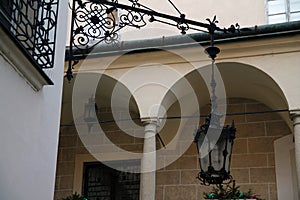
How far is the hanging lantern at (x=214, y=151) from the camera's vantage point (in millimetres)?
7055

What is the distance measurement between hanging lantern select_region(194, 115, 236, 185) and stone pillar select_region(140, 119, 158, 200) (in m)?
1.51

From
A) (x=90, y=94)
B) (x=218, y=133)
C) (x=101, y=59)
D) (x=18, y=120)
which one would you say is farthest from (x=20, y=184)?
(x=90, y=94)

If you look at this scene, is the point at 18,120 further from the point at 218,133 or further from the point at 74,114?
the point at 74,114

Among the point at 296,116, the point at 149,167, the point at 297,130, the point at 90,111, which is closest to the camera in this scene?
the point at 297,130

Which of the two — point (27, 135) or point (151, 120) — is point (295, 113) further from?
point (27, 135)

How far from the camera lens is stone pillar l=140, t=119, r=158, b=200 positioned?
333 inches

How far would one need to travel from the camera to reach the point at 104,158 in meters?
10.7

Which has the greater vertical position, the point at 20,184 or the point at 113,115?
the point at 113,115

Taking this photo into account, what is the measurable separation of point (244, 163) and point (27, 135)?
571cm

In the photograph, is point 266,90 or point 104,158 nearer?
point 266,90

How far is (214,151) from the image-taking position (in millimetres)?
7129

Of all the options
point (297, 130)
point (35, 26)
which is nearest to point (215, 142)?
point (297, 130)

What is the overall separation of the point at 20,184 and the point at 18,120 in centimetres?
50

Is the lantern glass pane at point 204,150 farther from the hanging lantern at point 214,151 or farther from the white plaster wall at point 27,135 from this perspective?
the white plaster wall at point 27,135
